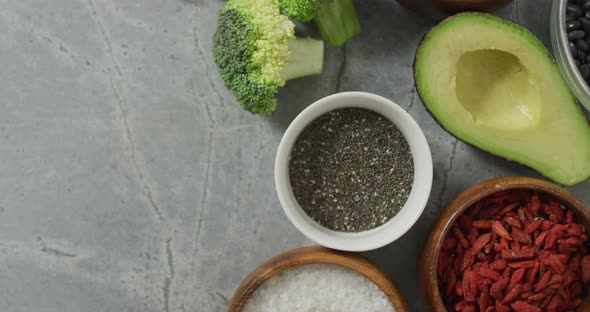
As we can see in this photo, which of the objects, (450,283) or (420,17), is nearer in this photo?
(450,283)

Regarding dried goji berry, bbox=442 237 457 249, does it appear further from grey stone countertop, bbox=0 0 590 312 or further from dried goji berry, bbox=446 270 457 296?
grey stone countertop, bbox=0 0 590 312

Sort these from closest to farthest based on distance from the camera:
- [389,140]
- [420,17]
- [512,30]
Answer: [512,30], [389,140], [420,17]

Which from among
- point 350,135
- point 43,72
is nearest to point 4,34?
point 43,72

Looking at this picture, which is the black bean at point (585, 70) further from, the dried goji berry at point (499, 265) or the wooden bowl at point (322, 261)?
the wooden bowl at point (322, 261)

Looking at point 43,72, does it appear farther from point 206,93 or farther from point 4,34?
point 206,93

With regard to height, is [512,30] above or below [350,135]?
above

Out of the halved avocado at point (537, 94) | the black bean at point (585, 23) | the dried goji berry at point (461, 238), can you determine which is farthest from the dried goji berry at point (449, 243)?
the black bean at point (585, 23)

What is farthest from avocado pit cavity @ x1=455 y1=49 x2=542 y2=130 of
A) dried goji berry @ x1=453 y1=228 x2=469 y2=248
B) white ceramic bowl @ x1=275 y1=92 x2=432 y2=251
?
dried goji berry @ x1=453 y1=228 x2=469 y2=248
